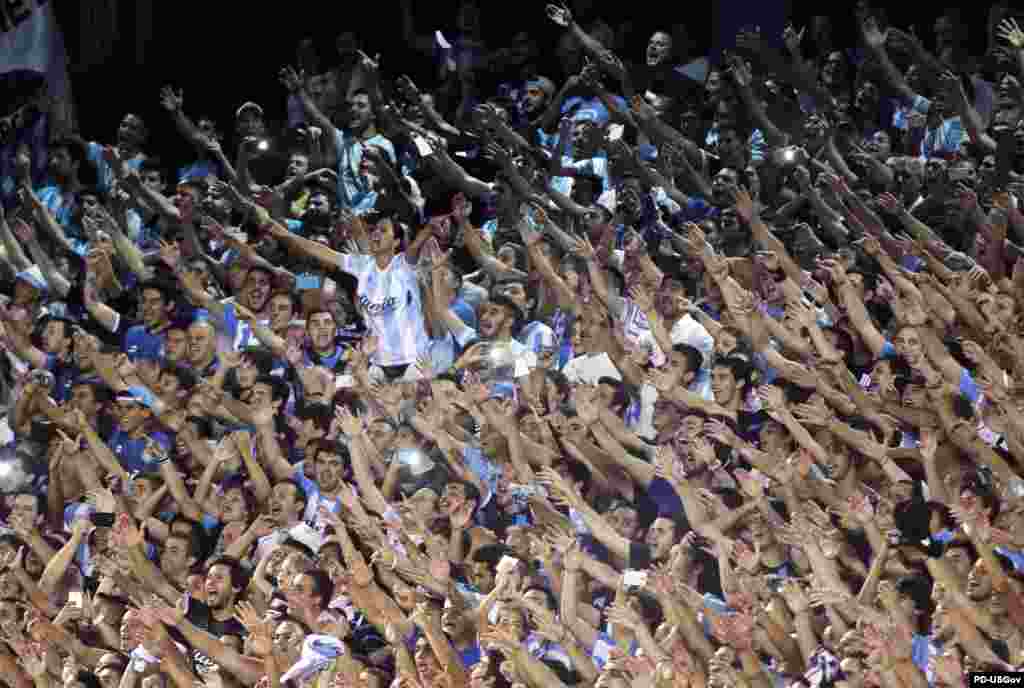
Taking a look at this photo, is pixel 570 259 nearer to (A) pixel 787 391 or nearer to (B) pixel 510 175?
(B) pixel 510 175

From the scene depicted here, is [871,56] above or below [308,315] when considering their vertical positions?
above

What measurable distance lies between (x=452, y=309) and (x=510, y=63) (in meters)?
1.93

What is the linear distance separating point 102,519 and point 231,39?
4326mm

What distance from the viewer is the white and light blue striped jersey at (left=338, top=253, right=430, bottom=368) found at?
10.4 meters

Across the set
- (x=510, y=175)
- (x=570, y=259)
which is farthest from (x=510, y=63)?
(x=570, y=259)

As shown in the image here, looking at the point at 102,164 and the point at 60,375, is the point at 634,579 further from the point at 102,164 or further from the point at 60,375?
the point at 102,164

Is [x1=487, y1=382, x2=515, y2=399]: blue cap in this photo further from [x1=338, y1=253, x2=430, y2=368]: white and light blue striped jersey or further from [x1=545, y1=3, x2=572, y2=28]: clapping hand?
[x1=545, y1=3, x2=572, y2=28]: clapping hand

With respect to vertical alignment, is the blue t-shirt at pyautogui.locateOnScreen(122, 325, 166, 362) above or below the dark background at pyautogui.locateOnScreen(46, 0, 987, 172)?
below

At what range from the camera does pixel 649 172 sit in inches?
429

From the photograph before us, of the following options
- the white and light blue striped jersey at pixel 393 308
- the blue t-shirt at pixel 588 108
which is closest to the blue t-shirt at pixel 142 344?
the white and light blue striped jersey at pixel 393 308

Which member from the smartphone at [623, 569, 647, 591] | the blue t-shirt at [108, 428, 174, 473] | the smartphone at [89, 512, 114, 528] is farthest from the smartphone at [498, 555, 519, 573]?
the blue t-shirt at [108, 428, 174, 473]

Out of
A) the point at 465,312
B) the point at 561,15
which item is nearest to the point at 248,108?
the point at 561,15

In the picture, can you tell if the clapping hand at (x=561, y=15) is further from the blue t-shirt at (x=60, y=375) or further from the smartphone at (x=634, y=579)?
the smartphone at (x=634, y=579)

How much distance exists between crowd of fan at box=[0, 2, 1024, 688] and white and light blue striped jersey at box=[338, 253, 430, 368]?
0.02 metres
